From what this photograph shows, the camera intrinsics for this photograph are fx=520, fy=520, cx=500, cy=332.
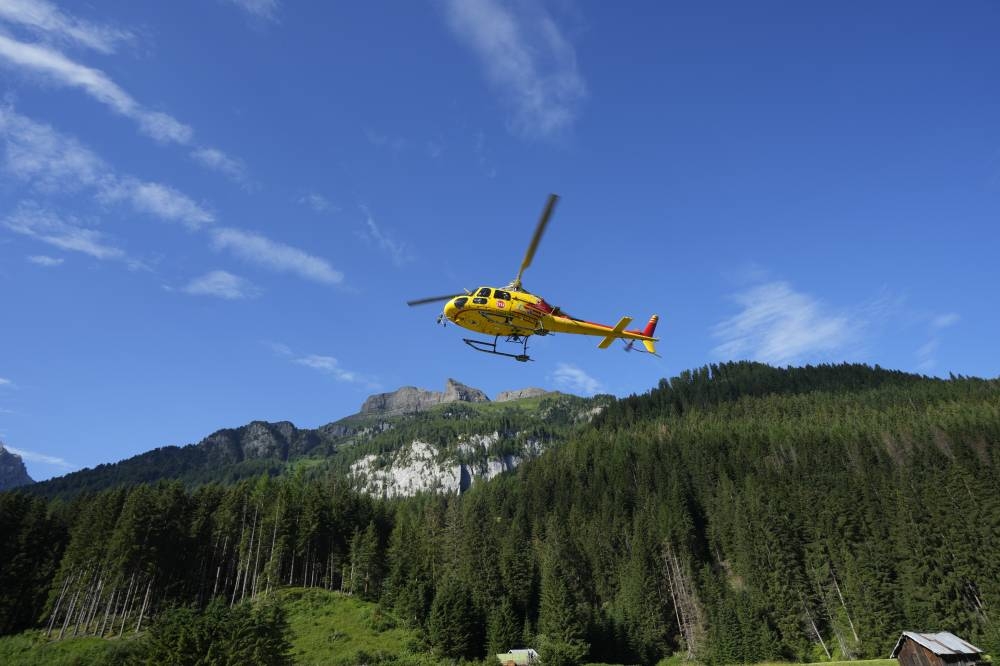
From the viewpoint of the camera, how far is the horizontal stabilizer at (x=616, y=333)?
109 ft

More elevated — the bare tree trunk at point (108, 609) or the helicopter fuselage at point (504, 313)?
the helicopter fuselage at point (504, 313)

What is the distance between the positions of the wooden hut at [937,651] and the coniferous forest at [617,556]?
12.3 meters

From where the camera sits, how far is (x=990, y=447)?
84875mm

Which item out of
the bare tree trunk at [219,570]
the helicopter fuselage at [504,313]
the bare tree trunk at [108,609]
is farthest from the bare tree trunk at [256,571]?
the helicopter fuselage at [504,313]

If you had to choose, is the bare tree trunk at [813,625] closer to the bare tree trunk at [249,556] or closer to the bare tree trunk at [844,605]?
the bare tree trunk at [844,605]

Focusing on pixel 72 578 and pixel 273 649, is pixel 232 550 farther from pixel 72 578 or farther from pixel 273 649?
pixel 273 649

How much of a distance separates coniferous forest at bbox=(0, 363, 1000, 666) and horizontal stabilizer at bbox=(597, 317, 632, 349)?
25.6m

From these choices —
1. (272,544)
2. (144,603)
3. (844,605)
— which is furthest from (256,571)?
(844,605)

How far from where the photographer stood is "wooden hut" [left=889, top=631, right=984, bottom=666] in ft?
125

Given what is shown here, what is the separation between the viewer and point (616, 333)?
33719 mm

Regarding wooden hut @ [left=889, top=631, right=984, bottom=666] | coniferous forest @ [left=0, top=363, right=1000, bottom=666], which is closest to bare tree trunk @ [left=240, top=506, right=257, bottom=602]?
coniferous forest @ [left=0, top=363, right=1000, bottom=666]

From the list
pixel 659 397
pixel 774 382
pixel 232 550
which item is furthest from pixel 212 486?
pixel 774 382

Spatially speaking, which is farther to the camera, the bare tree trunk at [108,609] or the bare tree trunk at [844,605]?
the bare tree trunk at [108,609]

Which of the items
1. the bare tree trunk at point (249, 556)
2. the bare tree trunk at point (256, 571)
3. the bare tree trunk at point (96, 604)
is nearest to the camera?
the bare tree trunk at point (96, 604)
